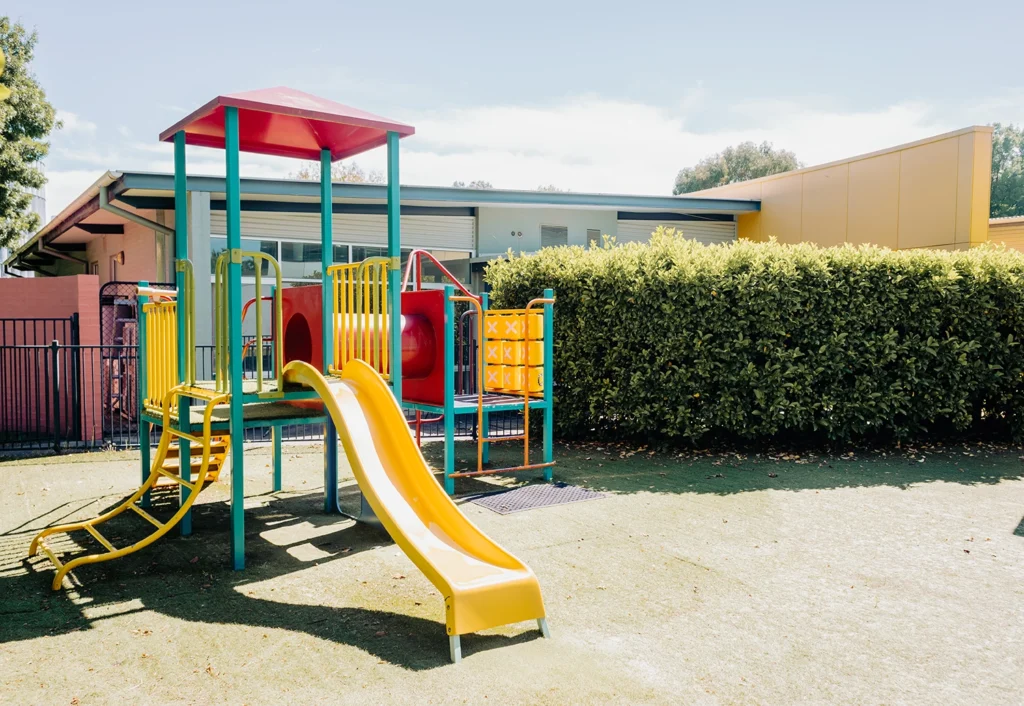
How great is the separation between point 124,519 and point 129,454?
3245mm

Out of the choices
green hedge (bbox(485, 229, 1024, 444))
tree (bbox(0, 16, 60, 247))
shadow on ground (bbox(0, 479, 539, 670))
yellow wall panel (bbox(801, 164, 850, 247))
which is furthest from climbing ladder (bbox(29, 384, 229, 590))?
tree (bbox(0, 16, 60, 247))

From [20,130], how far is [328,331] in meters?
21.5

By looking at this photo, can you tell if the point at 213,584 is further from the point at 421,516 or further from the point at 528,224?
the point at 528,224

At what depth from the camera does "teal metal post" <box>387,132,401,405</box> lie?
5738mm

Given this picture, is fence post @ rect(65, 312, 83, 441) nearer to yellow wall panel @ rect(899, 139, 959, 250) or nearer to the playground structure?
the playground structure

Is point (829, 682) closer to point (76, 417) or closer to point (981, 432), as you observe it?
point (981, 432)

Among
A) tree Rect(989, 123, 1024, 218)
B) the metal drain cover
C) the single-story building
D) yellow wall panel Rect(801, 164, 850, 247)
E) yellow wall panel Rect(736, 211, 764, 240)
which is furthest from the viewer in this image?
tree Rect(989, 123, 1024, 218)

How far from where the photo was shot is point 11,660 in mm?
3611

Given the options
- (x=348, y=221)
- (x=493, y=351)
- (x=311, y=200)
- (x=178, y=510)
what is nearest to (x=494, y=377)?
(x=493, y=351)

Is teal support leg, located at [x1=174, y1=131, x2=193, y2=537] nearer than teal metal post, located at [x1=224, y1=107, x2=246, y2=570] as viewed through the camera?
No

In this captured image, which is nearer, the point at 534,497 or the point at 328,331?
the point at 328,331

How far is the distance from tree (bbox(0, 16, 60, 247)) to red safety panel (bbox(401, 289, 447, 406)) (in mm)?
19141

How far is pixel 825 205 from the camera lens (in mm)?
17609

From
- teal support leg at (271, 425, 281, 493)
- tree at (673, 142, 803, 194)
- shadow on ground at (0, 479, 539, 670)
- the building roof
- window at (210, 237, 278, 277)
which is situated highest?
tree at (673, 142, 803, 194)
